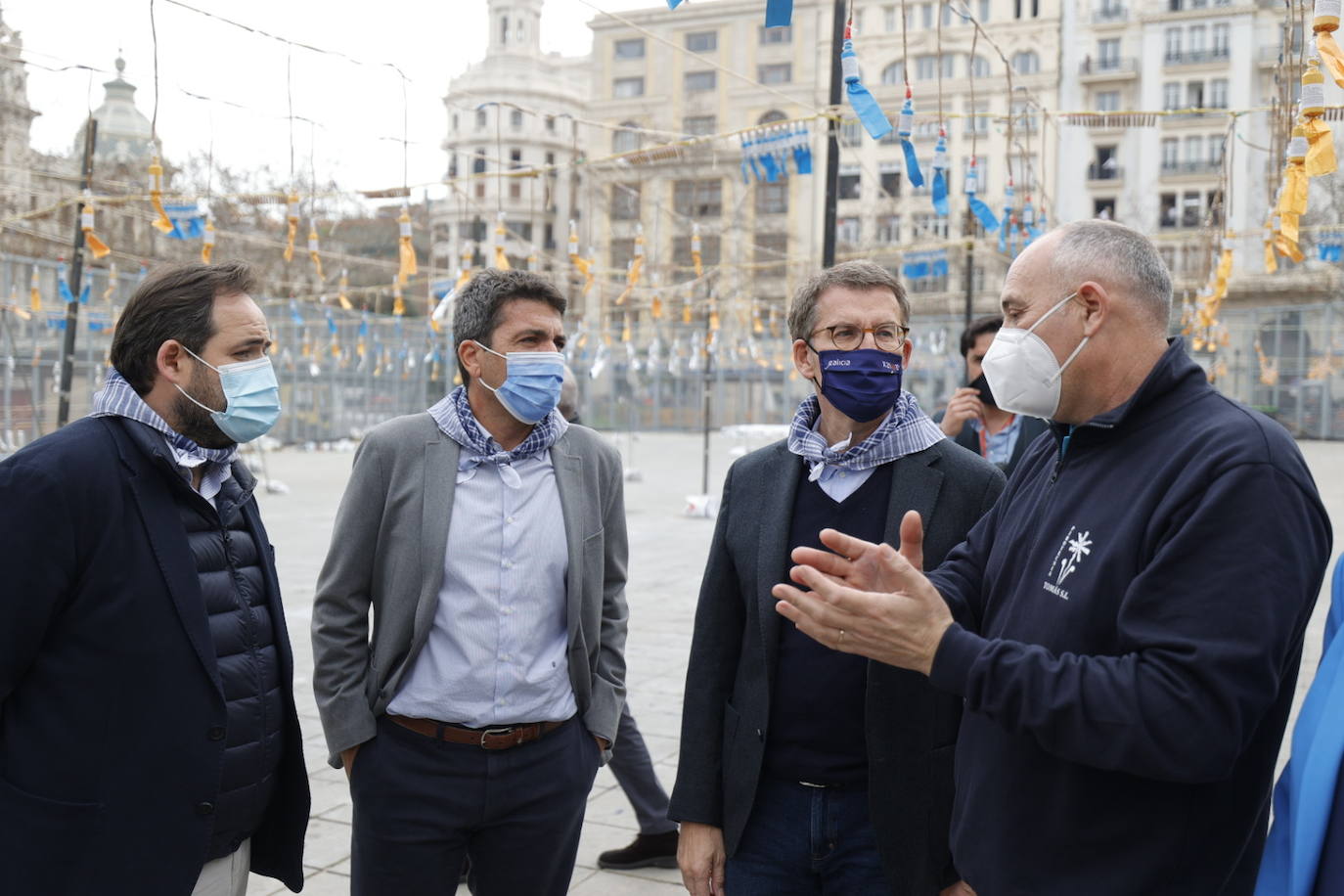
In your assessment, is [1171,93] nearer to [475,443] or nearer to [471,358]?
[471,358]

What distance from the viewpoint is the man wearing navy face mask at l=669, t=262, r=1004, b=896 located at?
8.75 feet

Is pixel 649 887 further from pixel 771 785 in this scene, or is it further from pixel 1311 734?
pixel 1311 734

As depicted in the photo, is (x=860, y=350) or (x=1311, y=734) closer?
(x=1311, y=734)

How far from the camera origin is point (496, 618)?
3109 millimetres

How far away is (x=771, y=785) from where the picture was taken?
9.25 ft

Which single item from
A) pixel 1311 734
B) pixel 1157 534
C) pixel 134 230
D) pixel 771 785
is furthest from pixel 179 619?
pixel 134 230

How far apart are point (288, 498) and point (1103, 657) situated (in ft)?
63.5

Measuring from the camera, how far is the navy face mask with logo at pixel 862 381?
2918mm

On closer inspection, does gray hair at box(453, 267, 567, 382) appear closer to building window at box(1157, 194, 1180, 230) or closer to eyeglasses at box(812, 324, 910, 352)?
eyeglasses at box(812, 324, 910, 352)

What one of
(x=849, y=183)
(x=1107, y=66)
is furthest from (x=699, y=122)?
(x=1107, y=66)

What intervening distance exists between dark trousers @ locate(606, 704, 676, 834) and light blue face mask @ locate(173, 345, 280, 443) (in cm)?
237

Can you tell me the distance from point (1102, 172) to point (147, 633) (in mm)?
61879

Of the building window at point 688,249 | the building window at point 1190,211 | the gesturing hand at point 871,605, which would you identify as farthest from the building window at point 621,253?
the gesturing hand at point 871,605

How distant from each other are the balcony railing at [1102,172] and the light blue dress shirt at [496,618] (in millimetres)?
60476
